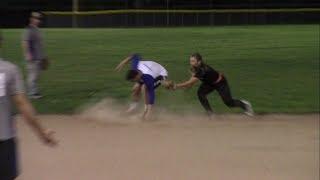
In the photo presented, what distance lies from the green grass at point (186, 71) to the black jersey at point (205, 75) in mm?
1132

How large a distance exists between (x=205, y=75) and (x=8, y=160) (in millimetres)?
6947

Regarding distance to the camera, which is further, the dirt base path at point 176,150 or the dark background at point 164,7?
the dark background at point 164,7

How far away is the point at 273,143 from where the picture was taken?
28.2 ft

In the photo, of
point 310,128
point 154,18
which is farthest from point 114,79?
point 154,18

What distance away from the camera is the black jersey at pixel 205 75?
11.0m

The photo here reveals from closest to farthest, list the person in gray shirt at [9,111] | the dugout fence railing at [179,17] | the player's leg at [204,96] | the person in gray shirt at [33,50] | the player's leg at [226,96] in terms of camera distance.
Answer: the person in gray shirt at [9,111], the player's leg at [226,96], the player's leg at [204,96], the person in gray shirt at [33,50], the dugout fence railing at [179,17]

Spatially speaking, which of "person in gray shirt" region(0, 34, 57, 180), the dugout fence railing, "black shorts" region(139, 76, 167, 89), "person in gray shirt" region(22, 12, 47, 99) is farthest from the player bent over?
the dugout fence railing

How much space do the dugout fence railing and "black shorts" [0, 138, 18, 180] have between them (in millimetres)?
41951

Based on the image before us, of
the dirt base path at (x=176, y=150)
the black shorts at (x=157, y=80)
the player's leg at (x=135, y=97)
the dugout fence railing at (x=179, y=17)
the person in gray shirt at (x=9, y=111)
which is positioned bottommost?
the dirt base path at (x=176, y=150)

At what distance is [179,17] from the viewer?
48656 millimetres

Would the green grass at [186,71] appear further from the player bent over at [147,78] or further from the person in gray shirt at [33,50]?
the player bent over at [147,78]

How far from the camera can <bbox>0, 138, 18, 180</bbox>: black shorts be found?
439cm

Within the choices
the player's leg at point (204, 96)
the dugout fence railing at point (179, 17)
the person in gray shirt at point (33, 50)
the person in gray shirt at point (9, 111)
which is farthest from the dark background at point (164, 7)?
the person in gray shirt at point (9, 111)

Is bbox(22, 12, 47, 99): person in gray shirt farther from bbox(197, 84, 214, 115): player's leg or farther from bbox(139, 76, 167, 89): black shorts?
bbox(197, 84, 214, 115): player's leg
